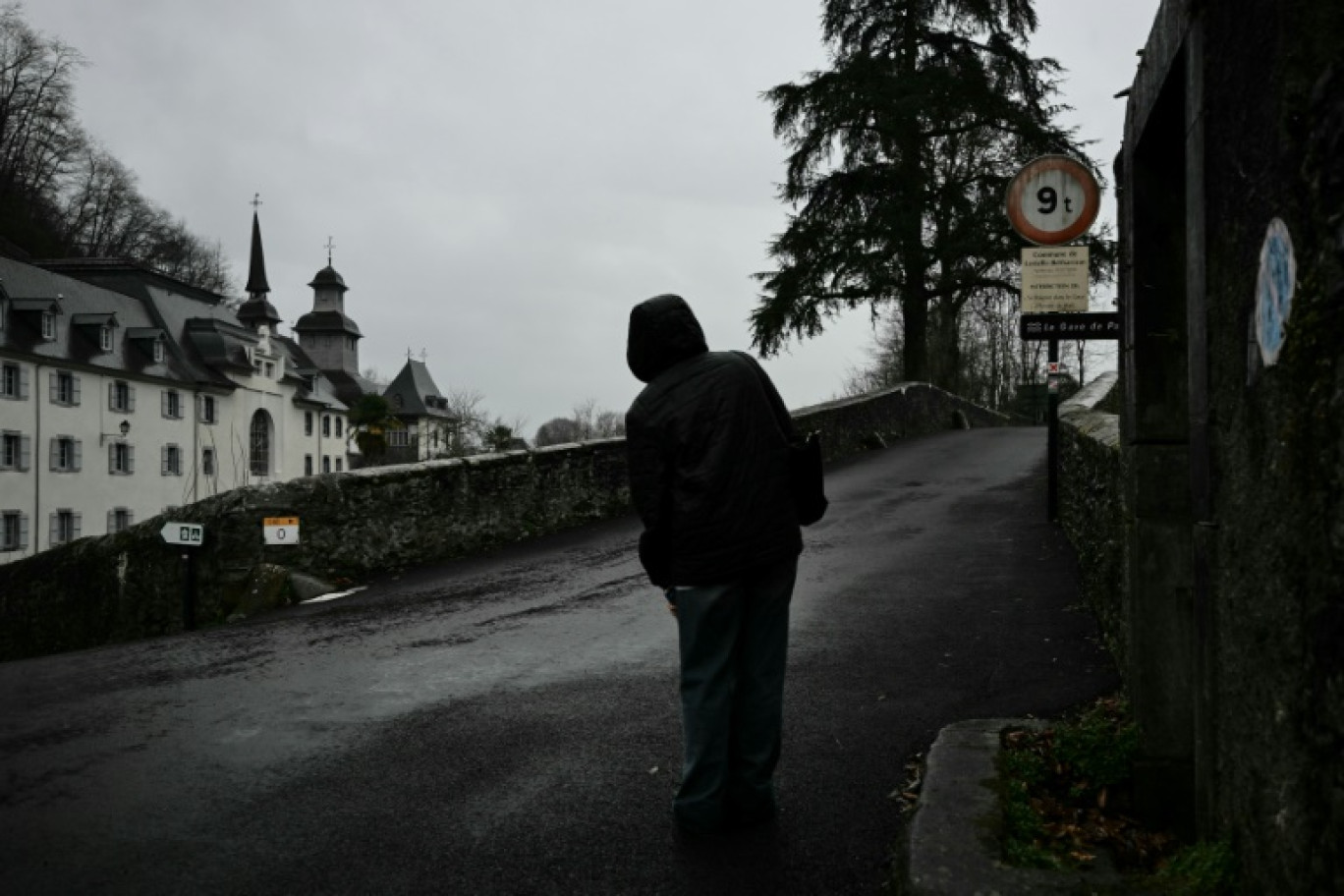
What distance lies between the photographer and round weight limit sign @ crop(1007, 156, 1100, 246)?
8930 millimetres

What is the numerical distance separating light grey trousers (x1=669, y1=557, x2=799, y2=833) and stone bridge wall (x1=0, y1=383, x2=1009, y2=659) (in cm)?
737

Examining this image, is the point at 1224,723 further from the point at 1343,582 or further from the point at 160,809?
the point at 160,809

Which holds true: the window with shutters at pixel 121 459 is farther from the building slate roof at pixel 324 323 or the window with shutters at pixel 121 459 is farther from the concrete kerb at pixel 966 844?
the concrete kerb at pixel 966 844

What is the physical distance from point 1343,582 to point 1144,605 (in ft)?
6.04

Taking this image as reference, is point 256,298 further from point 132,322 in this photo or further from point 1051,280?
point 1051,280

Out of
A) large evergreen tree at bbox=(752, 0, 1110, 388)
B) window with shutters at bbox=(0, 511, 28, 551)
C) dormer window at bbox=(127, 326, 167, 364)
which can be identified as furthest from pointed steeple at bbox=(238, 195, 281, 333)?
large evergreen tree at bbox=(752, 0, 1110, 388)

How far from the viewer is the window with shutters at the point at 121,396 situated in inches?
2060

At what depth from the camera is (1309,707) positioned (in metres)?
2.07

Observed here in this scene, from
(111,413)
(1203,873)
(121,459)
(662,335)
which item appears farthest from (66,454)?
(1203,873)

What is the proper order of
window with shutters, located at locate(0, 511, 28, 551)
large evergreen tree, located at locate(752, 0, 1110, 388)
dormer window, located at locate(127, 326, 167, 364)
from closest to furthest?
large evergreen tree, located at locate(752, 0, 1110, 388) < window with shutters, located at locate(0, 511, 28, 551) < dormer window, located at locate(127, 326, 167, 364)

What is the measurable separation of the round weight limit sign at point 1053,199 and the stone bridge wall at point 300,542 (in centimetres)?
621

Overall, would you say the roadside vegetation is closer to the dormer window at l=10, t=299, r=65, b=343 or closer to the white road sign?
the white road sign

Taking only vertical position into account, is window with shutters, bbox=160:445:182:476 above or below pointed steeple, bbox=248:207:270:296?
below

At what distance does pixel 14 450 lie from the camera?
45594mm
